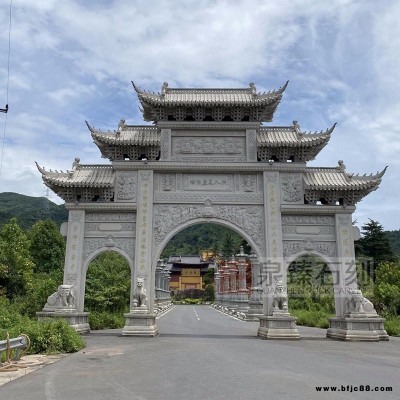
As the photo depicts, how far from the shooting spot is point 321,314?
2123 centimetres

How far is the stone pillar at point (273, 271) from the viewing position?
42.0 feet

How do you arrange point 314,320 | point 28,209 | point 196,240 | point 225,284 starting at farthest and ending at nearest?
1. point 196,240
2. point 28,209
3. point 225,284
4. point 314,320

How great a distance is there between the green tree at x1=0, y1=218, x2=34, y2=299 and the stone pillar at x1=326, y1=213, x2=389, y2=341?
58.1ft

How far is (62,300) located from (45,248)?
23.6 meters

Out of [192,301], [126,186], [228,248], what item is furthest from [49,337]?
[228,248]

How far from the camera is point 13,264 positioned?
24859 millimetres

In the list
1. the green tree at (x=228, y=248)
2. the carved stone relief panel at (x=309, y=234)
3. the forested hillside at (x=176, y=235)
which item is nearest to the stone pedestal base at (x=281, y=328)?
the carved stone relief panel at (x=309, y=234)

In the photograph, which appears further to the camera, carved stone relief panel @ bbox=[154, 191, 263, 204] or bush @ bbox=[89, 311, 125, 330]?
bush @ bbox=[89, 311, 125, 330]

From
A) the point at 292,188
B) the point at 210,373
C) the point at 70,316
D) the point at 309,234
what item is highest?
the point at 292,188

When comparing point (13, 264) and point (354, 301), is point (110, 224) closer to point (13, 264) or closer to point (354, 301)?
point (354, 301)

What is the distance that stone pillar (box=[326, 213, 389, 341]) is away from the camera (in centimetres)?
1268

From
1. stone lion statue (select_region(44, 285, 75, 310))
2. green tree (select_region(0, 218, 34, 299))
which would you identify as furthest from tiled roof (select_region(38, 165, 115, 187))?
green tree (select_region(0, 218, 34, 299))

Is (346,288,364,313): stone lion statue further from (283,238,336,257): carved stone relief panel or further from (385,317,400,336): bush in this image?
(385,317,400,336): bush

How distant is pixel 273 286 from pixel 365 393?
7837mm
